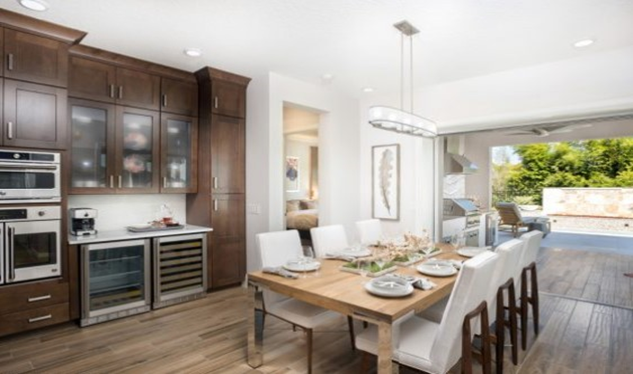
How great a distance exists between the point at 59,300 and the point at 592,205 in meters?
12.0

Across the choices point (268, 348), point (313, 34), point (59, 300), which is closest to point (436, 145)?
point (313, 34)

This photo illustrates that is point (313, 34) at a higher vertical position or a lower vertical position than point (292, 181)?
higher

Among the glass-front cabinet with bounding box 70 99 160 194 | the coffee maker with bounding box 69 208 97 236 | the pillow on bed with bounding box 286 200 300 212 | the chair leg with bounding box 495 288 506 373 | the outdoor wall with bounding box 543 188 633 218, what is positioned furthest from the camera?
the outdoor wall with bounding box 543 188 633 218

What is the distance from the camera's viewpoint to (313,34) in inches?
121

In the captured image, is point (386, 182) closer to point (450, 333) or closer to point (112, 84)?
point (450, 333)

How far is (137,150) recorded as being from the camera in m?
3.77

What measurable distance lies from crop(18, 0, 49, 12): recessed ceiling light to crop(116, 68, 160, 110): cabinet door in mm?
973

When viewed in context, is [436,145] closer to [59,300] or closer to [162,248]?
[162,248]

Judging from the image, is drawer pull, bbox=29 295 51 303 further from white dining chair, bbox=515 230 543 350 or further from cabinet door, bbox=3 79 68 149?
white dining chair, bbox=515 230 543 350

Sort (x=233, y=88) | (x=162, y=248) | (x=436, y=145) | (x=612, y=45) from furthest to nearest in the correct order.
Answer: (x=436, y=145), (x=233, y=88), (x=162, y=248), (x=612, y=45)

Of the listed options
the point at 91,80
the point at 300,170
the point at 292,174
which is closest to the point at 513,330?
the point at 91,80

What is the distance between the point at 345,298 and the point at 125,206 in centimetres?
311

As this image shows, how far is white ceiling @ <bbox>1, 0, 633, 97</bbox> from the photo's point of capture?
2.58 metres

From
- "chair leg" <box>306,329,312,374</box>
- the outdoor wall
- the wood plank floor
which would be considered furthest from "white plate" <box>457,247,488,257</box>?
the outdoor wall
